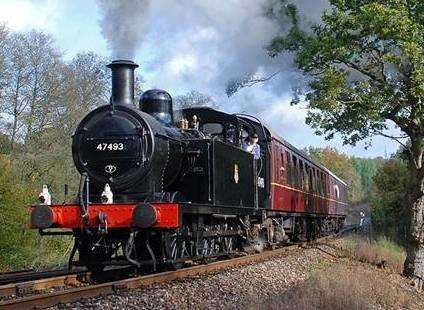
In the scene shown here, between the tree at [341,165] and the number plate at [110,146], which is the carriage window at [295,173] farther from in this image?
the tree at [341,165]

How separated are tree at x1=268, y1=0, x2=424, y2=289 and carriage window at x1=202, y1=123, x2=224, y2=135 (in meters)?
3.32

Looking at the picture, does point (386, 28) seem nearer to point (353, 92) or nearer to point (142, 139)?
point (353, 92)

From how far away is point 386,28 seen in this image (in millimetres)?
13914

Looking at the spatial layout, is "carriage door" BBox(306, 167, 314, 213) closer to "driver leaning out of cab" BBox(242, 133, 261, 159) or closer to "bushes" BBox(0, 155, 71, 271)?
"driver leaning out of cab" BBox(242, 133, 261, 159)

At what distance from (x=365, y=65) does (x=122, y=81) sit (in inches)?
298

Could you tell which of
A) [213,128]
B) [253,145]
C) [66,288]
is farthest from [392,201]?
[66,288]

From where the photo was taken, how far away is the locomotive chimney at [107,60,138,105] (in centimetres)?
1084

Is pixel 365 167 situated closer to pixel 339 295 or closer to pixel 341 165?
pixel 341 165

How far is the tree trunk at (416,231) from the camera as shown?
682 inches

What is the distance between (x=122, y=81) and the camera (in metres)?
11.0

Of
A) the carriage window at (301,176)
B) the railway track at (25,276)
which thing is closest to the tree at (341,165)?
the carriage window at (301,176)

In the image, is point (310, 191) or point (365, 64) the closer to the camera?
point (365, 64)

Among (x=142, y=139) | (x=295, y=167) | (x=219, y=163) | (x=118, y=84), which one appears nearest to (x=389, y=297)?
(x=219, y=163)

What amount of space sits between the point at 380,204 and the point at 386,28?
29.1 metres
